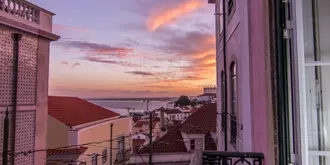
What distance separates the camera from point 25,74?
15.2 feet

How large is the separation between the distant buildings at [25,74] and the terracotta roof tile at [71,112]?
4.51 feet

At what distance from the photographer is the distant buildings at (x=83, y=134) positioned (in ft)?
21.0

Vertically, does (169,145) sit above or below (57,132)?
below

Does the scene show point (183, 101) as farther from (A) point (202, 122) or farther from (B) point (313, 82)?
(B) point (313, 82)

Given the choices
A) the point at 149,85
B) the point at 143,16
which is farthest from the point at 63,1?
the point at 149,85

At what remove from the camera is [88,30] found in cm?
727

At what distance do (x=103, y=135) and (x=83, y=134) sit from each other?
1.36 meters

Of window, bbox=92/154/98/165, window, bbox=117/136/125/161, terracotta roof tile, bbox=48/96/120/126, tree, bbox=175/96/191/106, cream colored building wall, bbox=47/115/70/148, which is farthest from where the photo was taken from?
tree, bbox=175/96/191/106

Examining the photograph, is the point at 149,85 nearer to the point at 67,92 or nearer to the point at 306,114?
the point at 67,92

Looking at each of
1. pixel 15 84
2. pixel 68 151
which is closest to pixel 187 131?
pixel 68 151

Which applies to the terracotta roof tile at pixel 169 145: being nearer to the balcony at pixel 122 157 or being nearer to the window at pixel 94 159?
the balcony at pixel 122 157

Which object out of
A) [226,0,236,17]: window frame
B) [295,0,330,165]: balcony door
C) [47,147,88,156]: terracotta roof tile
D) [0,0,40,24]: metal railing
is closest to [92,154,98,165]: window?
[47,147,88,156]: terracotta roof tile

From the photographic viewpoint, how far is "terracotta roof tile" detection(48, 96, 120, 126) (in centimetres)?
660

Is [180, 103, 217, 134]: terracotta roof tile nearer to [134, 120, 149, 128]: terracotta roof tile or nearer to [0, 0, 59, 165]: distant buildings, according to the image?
[134, 120, 149, 128]: terracotta roof tile
